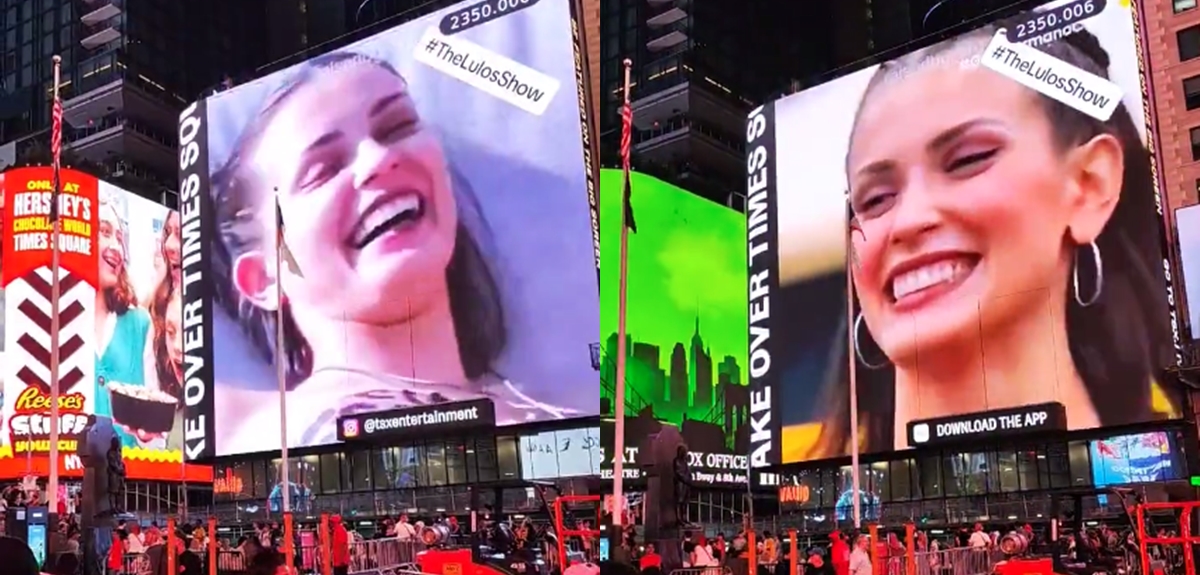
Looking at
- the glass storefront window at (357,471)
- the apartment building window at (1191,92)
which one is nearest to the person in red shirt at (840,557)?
the glass storefront window at (357,471)

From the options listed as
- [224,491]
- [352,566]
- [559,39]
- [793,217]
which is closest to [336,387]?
[224,491]

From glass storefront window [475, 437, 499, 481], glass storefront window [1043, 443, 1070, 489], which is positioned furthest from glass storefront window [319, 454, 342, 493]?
glass storefront window [1043, 443, 1070, 489]

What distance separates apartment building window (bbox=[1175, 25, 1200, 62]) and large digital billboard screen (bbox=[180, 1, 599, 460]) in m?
18.4

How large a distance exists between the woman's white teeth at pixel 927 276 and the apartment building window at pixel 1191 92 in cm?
954

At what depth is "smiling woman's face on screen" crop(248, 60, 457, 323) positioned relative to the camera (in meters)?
22.4

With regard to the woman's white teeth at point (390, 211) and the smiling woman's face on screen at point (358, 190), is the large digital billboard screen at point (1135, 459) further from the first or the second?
the woman's white teeth at point (390, 211)

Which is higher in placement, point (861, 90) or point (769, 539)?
point (861, 90)

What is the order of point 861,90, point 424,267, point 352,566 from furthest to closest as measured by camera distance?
1. point 861,90
2. point 424,267
3. point 352,566

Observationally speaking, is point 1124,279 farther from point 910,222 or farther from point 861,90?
point 861,90

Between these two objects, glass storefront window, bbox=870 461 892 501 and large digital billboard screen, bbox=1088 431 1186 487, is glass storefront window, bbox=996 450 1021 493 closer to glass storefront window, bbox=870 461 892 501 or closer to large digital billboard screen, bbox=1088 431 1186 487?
large digital billboard screen, bbox=1088 431 1186 487

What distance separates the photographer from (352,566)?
37.1 ft

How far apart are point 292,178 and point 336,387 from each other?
4.25 meters

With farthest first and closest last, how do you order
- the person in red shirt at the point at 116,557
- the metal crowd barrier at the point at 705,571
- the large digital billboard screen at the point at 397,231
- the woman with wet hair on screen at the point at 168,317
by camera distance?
the woman with wet hair on screen at the point at 168,317 < the large digital billboard screen at the point at 397,231 < the person in red shirt at the point at 116,557 < the metal crowd barrier at the point at 705,571

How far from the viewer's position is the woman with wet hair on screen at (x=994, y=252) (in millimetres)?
23859
